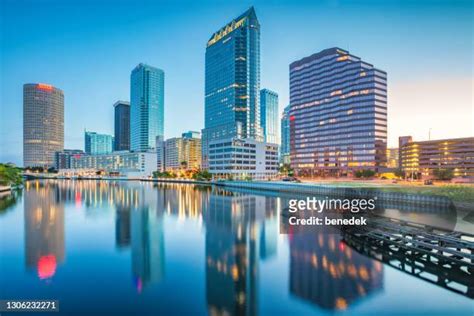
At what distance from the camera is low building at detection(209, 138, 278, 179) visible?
116 m

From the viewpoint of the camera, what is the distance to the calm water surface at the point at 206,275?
12.5 meters

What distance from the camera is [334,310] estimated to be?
11898 millimetres

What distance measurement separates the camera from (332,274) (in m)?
15.3

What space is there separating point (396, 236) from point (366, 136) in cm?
12557

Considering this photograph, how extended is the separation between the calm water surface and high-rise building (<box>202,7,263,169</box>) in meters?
135

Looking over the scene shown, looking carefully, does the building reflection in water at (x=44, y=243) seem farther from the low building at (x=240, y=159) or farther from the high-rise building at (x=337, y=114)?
the high-rise building at (x=337, y=114)

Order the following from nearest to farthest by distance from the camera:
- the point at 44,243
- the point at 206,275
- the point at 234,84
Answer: the point at 206,275
the point at 44,243
the point at 234,84

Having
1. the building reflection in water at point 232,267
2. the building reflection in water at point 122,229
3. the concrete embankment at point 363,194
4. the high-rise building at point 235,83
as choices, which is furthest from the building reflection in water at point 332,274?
the high-rise building at point 235,83

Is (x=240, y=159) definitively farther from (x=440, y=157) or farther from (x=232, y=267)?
(x=440, y=157)

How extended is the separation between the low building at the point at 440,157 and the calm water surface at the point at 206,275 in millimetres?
129340

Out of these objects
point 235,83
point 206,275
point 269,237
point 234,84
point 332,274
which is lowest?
point 269,237

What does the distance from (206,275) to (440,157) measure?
166 meters

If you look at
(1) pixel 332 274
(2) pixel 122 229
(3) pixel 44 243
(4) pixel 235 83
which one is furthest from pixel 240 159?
(1) pixel 332 274

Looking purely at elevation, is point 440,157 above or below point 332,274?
above
